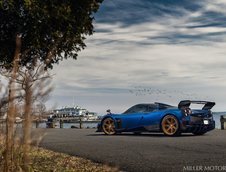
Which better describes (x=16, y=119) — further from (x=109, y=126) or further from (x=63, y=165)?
(x=109, y=126)

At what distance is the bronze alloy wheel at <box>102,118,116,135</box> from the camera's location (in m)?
15.4

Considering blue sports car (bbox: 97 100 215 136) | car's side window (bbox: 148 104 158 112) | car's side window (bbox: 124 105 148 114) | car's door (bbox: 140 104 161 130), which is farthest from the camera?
car's side window (bbox: 124 105 148 114)

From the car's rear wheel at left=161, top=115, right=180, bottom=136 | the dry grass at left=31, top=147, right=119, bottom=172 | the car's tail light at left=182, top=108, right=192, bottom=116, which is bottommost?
the dry grass at left=31, top=147, right=119, bottom=172

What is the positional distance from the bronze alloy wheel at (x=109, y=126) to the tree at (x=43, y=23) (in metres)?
5.41

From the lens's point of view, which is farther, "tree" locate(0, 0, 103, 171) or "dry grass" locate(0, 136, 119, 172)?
"tree" locate(0, 0, 103, 171)

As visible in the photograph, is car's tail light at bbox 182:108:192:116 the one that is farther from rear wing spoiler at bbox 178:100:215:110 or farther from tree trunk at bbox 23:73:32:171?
tree trunk at bbox 23:73:32:171

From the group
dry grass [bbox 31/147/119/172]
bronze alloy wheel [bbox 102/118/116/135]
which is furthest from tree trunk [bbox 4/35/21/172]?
bronze alloy wheel [bbox 102/118/116/135]

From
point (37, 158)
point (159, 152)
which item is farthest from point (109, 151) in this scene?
point (37, 158)

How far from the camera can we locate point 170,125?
1375cm

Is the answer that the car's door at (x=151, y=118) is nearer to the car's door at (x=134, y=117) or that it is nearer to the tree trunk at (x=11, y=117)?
the car's door at (x=134, y=117)

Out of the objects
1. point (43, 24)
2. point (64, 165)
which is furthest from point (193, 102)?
point (64, 165)

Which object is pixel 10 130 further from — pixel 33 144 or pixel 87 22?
pixel 87 22

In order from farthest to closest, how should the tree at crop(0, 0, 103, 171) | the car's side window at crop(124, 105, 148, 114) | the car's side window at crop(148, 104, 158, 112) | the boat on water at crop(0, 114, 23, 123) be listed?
the car's side window at crop(124, 105, 148, 114) < the car's side window at crop(148, 104, 158, 112) < the tree at crop(0, 0, 103, 171) < the boat on water at crop(0, 114, 23, 123)

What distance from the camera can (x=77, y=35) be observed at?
10.3 metres
